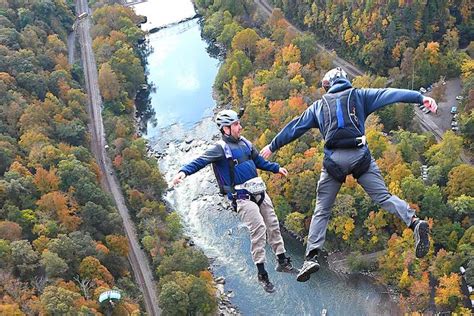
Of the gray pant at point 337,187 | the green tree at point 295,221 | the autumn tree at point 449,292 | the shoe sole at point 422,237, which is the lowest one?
the autumn tree at point 449,292

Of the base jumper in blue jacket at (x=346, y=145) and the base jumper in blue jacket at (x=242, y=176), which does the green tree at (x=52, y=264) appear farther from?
the base jumper in blue jacket at (x=346, y=145)

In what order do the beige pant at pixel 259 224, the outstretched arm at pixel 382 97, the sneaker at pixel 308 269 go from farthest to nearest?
the beige pant at pixel 259 224
the sneaker at pixel 308 269
the outstretched arm at pixel 382 97

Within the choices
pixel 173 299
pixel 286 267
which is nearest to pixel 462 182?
pixel 173 299

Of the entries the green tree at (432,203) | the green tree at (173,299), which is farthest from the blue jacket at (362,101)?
the green tree at (432,203)

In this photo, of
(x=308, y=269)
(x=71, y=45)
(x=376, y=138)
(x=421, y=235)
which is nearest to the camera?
(x=421, y=235)

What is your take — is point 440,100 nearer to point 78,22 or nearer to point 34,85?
point 34,85

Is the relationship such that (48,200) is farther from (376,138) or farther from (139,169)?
(376,138)
